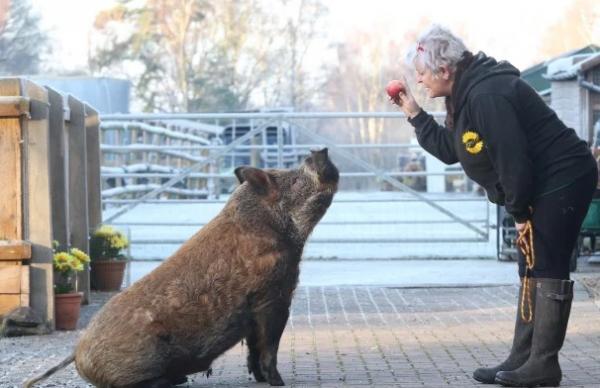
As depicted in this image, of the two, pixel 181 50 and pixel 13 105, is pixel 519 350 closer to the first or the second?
pixel 13 105

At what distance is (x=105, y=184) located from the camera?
21578 millimetres

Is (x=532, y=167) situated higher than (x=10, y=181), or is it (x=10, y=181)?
(x=532, y=167)

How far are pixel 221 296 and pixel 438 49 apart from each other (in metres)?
1.70

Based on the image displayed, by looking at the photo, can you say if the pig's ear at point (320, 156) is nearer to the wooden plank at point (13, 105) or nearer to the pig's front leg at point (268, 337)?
the pig's front leg at point (268, 337)

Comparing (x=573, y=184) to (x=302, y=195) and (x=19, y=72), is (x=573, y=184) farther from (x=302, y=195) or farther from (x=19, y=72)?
(x=19, y=72)

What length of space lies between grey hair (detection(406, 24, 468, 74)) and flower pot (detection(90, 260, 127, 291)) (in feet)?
20.7

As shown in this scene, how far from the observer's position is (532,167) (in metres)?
6.49

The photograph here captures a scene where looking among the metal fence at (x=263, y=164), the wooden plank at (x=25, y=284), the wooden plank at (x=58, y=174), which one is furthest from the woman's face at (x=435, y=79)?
the metal fence at (x=263, y=164)

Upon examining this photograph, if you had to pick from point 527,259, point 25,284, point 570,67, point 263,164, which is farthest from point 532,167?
point 263,164

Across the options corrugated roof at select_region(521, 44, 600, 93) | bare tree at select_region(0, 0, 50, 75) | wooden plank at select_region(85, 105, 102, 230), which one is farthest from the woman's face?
bare tree at select_region(0, 0, 50, 75)

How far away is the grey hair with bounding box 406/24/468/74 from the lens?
6.55m

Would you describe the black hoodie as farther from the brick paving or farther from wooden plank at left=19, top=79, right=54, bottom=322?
wooden plank at left=19, top=79, right=54, bottom=322

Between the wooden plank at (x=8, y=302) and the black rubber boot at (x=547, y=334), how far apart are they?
4205 millimetres

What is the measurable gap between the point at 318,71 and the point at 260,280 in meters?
51.4
